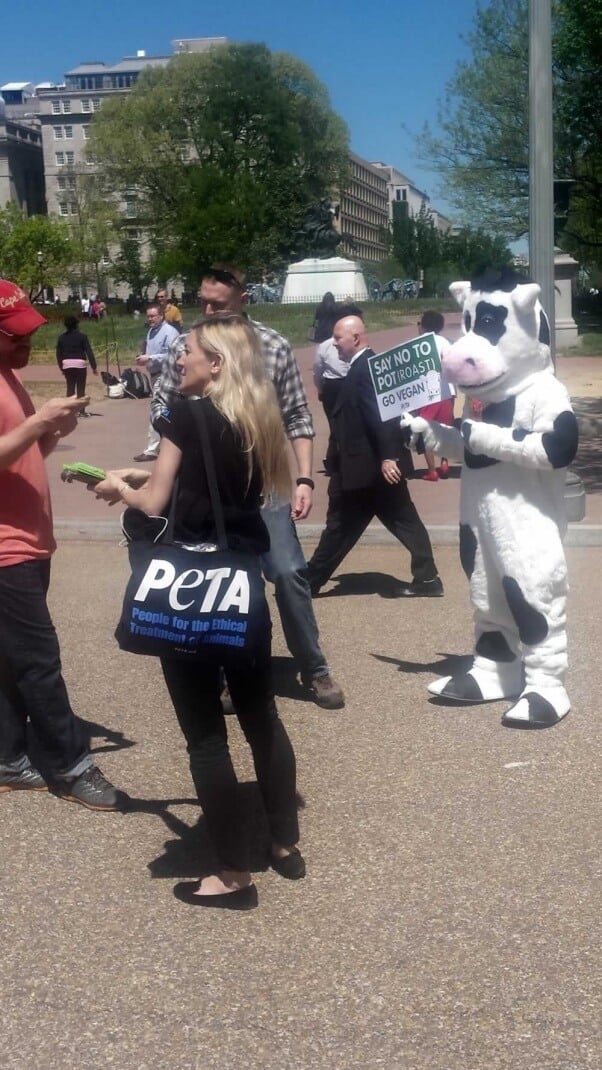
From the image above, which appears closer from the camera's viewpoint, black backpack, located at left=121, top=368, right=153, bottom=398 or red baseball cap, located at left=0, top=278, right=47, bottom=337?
red baseball cap, located at left=0, top=278, right=47, bottom=337

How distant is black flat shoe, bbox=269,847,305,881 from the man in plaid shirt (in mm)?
1661

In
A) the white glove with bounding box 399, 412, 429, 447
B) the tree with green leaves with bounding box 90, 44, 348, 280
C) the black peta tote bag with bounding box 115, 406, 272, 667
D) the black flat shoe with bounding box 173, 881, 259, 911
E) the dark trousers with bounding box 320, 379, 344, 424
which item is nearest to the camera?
the black peta tote bag with bounding box 115, 406, 272, 667

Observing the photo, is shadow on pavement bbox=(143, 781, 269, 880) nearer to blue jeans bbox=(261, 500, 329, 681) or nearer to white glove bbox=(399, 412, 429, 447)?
blue jeans bbox=(261, 500, 329, 681)

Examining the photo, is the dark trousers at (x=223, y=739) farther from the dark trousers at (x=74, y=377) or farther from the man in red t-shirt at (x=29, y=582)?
the dark trousers at (x=74, y=377)

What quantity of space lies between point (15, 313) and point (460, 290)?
6.87 feet

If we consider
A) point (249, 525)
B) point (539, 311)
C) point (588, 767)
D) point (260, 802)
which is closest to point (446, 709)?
point (588, 767)

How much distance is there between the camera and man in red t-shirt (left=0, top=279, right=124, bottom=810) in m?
4.34

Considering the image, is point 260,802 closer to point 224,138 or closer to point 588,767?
point 588,767

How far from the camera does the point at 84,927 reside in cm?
368

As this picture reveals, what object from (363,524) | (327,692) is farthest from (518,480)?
(363,524)

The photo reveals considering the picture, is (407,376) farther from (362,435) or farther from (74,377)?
(74,377)

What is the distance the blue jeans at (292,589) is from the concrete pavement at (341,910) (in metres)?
0.23

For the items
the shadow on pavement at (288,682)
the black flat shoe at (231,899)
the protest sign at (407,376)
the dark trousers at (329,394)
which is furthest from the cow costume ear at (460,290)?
the dark trousers at (329,394)

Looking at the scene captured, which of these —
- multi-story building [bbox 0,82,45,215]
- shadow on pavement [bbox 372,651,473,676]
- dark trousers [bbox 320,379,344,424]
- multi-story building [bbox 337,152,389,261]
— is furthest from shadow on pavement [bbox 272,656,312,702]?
multi-story building [bbox 337,152,389,261]
